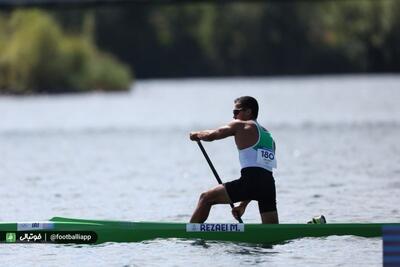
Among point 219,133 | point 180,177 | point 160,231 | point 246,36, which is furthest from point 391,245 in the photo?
point 246,36

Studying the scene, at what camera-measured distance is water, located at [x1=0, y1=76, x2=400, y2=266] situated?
19.0 metres

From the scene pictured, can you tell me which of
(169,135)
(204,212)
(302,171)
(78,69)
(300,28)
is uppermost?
(300,28)

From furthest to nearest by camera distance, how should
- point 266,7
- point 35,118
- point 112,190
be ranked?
point 266,7
point 35,118
point 112,190

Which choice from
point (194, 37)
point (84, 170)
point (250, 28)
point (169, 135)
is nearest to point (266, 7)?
point (250, 28)

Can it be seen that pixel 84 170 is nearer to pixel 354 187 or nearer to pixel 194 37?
pixel 354 187

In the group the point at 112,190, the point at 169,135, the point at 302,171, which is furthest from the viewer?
the point at 169,135

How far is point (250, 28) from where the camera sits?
156 meters

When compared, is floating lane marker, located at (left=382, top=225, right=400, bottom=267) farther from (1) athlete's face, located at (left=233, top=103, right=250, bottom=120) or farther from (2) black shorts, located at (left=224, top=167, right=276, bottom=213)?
(1) athlete's face, located at (left=233, top=103, right=250, bottom=120)

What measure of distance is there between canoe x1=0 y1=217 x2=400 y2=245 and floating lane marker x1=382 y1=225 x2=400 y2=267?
2.99m

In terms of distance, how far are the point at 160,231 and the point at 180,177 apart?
1368cm

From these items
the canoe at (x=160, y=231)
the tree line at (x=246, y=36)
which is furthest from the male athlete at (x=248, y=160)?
the tree line at (x=246, y=36)

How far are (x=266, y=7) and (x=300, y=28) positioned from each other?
17.4 feet

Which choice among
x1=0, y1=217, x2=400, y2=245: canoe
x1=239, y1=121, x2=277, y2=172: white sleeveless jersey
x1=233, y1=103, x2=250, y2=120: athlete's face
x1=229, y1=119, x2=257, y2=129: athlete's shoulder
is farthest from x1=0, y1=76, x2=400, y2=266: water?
x1=233, y1=103, x2=250, y2=120: athlete's face

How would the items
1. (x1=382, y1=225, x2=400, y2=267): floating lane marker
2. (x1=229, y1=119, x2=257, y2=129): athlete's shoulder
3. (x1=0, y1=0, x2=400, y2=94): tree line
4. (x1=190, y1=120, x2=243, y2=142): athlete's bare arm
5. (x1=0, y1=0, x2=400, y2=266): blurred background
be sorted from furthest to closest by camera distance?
1. (x1=0, y1=0, x2=400, y2=94): tree line
2. (x1=0, y1=0, x2=400, y2=266): blurred background
3. (x1=229, y1=119, x2=257, y2=129): athlete's shoulder
4. (x1=190, y1=120, x2=243, y2=142): athlete's bare arm
5. (x1=382, y1=225, x2=400, y2=267): floating lane marker
